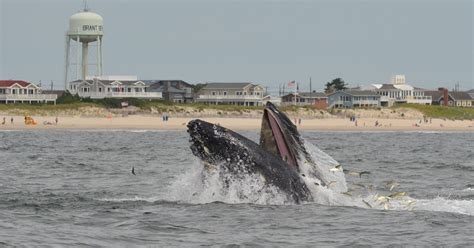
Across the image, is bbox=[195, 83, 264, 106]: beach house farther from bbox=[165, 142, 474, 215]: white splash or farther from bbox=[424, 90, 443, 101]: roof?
bbox=[165, 142, 474, 215]: white splash

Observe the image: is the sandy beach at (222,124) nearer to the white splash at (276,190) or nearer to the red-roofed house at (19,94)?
the red-roofed house at (19,94)

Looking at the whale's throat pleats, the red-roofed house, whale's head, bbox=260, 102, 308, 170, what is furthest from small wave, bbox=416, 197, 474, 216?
the red-roofed house

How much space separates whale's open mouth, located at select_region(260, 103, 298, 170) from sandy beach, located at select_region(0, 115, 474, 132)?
68.7m

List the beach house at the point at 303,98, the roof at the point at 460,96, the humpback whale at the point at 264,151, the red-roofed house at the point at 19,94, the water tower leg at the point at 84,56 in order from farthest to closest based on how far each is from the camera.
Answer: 1. the roof at the point at 460,96
2. the beach house at the point at 303,98
3. the water tower leg at the point at 84,56
4. the red-roofed house at the point at 19,94
5. the humpback whale at the point at 264,151

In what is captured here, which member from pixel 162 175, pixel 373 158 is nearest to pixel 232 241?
pixel 162 175

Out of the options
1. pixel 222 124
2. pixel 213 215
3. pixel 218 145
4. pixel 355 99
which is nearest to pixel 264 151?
pixel 218 145

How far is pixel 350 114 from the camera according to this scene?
12388cm

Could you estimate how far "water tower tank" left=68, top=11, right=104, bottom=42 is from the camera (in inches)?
5384

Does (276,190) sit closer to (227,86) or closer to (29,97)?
(29,97)

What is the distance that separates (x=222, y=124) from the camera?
317 feet

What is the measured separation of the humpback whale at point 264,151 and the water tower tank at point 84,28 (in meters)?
118

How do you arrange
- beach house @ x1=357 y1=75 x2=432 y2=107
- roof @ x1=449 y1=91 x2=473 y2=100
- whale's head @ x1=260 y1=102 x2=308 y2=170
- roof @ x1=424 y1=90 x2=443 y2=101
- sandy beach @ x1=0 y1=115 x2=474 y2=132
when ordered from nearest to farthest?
whale's head @ x1=260 y1=102 x2=308 y2=170, sandy beach @ x1=0 y1=115 x2=474 y2=132, beach house @ x1=357 y1=75 x2=432 y2=107, roof @ x1=424 y1=90 x2=443 y2=101, roof @ x1=449 y1=91 x2=473 y2=100

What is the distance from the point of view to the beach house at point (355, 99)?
14538 centimetres

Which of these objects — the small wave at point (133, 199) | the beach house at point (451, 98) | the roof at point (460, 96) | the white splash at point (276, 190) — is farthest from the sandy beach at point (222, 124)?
the white splash at point (276, 190)
